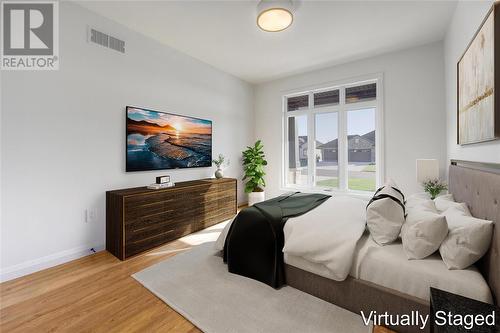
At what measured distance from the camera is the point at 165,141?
3.53m

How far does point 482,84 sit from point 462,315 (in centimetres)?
165

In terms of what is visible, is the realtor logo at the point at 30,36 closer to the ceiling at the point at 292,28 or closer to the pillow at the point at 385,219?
the ceiling at the point at 292,28

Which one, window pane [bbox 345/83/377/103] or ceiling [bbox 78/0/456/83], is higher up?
ceiling [bbox 78/0/456/83]

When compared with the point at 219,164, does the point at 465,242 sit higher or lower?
lower

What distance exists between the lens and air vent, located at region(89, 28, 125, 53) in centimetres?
273

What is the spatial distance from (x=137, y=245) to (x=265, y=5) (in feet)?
10.3

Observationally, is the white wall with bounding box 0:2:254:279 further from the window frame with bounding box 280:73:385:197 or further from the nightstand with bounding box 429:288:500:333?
the nightstand with bounding box 429:288:500:333

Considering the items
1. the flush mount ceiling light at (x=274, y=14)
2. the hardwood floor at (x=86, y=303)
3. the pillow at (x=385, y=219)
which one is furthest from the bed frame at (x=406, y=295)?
the flush mount ceiling light at (x=274, y=14)

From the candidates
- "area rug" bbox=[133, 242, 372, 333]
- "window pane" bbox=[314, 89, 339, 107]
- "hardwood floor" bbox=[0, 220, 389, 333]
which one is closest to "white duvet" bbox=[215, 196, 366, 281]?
"area rug" bbox=[133, 242, 372, 333]

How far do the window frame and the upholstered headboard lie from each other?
226 cm

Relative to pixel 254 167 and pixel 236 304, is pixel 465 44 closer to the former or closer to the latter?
pixel 236 304

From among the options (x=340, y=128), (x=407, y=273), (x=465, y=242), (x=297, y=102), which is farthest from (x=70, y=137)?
(x=340, y=128)

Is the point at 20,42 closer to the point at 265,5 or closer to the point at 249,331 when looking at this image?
the point at 265,5

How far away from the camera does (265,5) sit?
235 cm
